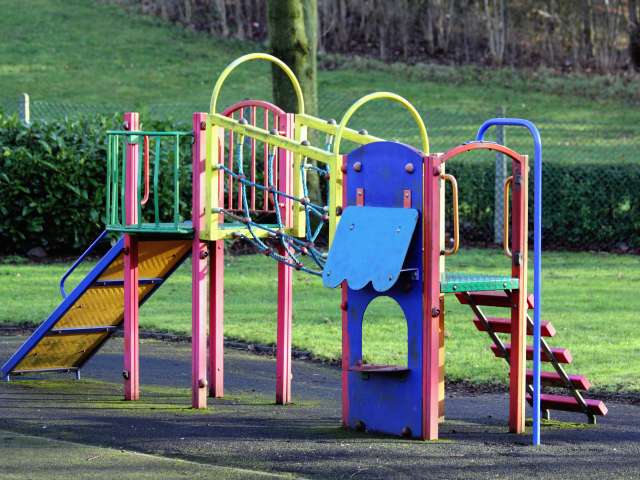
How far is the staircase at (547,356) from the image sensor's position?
22.5 ft

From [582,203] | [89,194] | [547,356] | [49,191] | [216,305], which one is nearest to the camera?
[547,356]

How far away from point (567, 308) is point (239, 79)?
2107cm

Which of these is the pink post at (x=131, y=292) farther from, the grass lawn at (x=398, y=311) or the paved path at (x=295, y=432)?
the grass lawn at (x=398, y=311)

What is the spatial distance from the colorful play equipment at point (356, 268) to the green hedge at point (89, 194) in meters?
6.30

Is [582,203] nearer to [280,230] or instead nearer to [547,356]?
[280,230]

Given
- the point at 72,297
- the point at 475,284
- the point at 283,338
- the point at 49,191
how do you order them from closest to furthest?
the point at 475,284 → the point at 283,338 → the point at 72,297 → the point at 49,191

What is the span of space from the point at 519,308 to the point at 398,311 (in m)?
4.70

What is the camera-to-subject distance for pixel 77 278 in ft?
42.7

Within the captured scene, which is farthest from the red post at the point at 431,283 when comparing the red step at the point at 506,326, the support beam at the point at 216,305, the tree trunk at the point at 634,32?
the tree trunk at the point at 634,32

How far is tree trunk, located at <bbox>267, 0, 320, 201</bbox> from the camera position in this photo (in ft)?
48.4

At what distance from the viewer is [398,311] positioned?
11.3m

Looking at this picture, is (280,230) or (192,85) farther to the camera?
(192,85)

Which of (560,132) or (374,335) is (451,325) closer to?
(374,335)

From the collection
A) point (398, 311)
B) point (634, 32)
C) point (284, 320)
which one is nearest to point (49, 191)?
point (398, 311)
